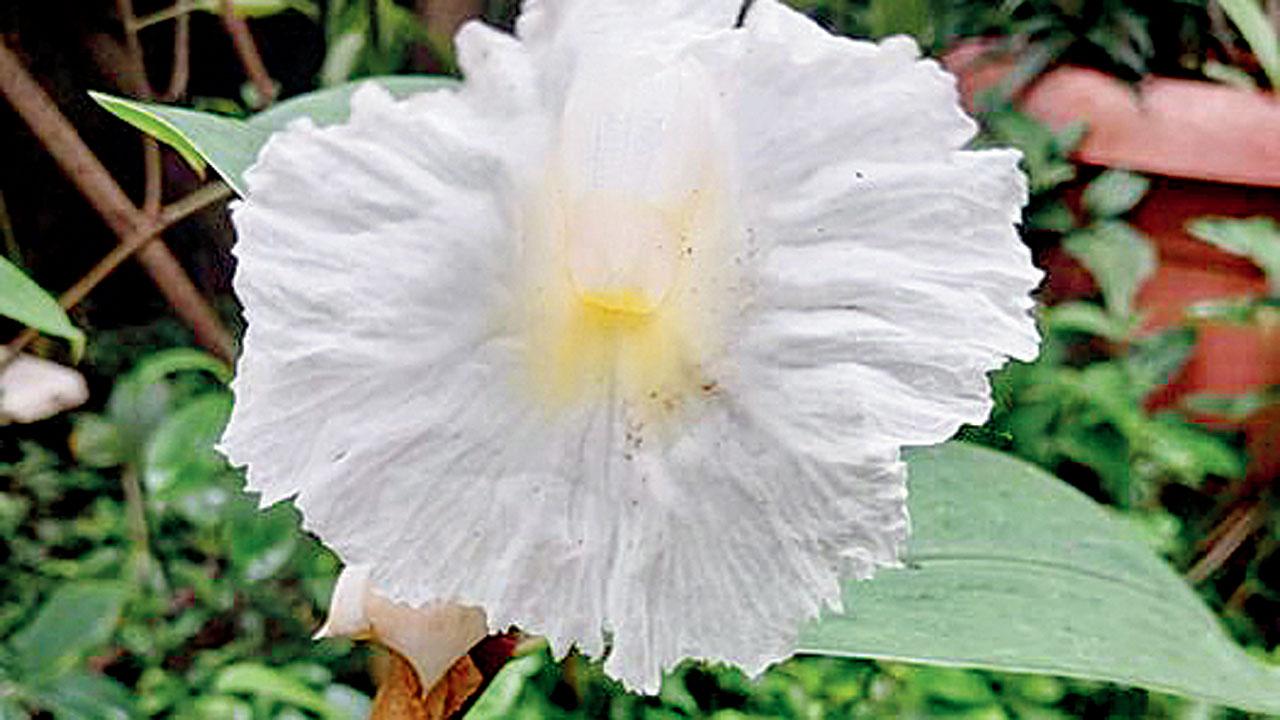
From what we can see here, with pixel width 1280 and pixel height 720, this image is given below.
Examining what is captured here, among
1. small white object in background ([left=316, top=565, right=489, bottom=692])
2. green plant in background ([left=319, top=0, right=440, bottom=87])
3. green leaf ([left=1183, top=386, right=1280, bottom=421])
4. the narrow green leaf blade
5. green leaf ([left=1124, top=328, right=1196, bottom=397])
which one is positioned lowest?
green leaf ([left=1183, top=386, right=1280, bottom=421])

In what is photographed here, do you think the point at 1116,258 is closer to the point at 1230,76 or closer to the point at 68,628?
the point at 1230,76

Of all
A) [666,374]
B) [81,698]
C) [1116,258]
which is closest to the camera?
[666,374]

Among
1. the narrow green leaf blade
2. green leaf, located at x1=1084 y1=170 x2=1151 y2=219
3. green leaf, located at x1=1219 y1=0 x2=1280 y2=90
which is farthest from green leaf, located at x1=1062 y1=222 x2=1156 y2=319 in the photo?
the narrow green leaf blade

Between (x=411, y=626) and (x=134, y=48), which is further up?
(x=411, y=626)

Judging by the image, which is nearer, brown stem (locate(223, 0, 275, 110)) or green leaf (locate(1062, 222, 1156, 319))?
brown stem (locate(223, 0, 275, 110))

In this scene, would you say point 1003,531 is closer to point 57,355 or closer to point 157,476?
point 157,476

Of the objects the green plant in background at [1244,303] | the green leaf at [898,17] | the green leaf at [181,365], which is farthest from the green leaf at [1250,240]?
the green leaf at [181,365]

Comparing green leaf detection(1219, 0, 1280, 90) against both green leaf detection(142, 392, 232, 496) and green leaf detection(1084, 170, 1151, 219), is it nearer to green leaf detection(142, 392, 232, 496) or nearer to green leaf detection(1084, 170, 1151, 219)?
green leaf detection(1084, 170, 1151, 219)

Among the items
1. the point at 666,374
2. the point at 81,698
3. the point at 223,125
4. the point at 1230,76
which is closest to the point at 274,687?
the point at 81,698
